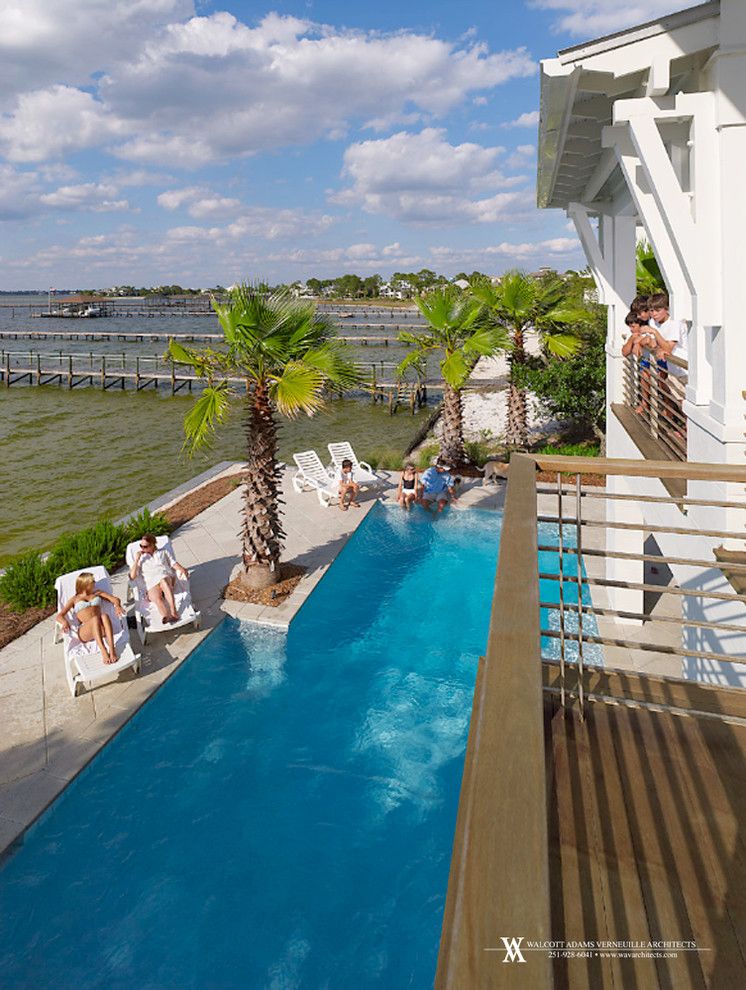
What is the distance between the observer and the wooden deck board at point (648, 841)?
1985mm

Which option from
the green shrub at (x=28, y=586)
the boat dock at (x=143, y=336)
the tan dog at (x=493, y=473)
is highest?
the boat dock at (x=143, y=336)

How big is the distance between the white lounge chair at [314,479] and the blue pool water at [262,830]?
506cm

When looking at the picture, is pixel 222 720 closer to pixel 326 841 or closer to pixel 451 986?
pixel 326 841

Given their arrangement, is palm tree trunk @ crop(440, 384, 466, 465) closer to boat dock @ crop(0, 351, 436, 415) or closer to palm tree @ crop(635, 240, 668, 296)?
palm tree @ crop(635, 240, 668, 296)

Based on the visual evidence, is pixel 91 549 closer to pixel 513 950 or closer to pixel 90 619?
pixel 90 619

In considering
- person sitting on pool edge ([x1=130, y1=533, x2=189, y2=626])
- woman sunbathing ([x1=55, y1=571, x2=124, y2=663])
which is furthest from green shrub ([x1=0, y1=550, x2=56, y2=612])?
woman sunbathing ([x1=55, y1=571, x2=124, y2=663])

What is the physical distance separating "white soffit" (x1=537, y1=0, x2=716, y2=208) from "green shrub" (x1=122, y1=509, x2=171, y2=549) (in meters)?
8.11

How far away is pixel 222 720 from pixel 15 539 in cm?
939

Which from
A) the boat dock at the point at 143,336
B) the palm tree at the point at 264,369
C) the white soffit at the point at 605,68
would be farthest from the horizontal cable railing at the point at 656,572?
the boat dock at the point at 143,336

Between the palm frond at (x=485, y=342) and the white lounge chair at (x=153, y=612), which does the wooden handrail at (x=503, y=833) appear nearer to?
the white lounge chair at (x=153, y=612)

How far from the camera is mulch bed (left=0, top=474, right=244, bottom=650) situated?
7.80 meters

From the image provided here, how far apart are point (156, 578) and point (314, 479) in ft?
19.9

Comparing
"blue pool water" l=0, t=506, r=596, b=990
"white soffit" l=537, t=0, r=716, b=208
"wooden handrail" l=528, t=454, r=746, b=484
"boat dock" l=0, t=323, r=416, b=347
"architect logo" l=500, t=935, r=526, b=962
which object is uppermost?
"boat dock" l=0, t=323, r=416, b=347

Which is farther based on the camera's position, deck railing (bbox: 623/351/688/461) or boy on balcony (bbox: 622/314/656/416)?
boy on balcony (bbox: 622/314/656/416)
